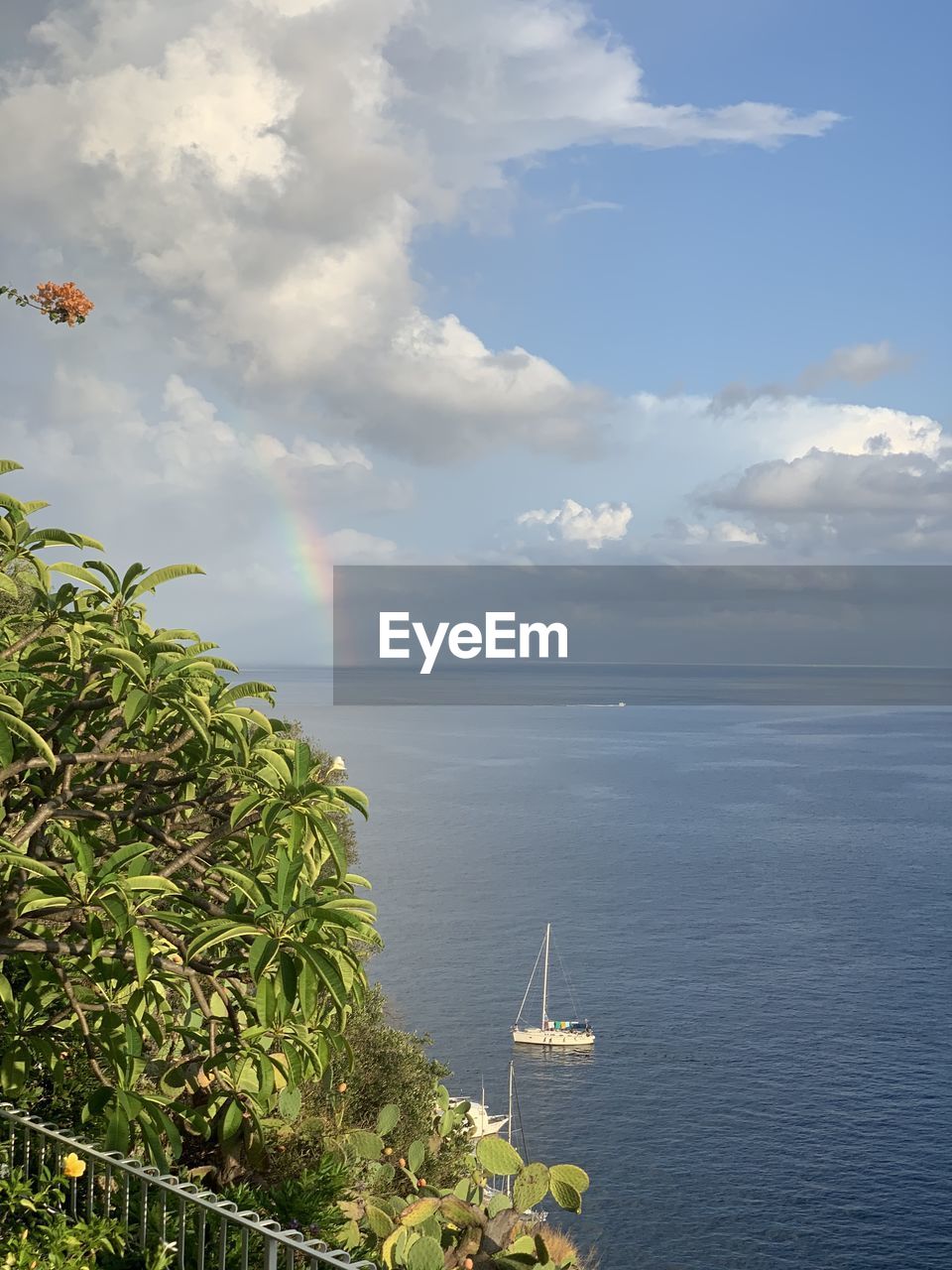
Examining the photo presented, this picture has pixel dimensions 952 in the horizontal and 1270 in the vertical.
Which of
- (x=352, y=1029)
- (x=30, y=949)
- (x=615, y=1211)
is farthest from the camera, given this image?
(x=615, y=1211)

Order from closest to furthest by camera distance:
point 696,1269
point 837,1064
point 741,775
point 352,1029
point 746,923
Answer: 1. point 352,1029
2. point 696,1269
3. point 837,1064
4. point 746,923
5. point 741,775

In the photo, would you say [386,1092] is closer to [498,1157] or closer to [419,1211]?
[498,1157]

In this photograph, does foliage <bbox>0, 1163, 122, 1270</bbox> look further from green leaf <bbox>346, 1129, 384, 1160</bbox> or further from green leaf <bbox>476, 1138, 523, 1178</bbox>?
green leaf <bbox>476, 1138, 523, 1178</bbox>

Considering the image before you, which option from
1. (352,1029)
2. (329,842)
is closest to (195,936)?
(329,842)

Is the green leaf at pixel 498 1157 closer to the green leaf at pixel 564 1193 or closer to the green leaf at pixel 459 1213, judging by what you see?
the green leaf at pixel 564 1193

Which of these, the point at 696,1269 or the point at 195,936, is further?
the point at 696,1269

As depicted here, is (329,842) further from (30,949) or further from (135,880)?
(30,949)

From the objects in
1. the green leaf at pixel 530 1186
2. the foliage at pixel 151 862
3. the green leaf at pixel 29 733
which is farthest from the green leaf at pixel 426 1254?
the green leaf at pixel 29 733
